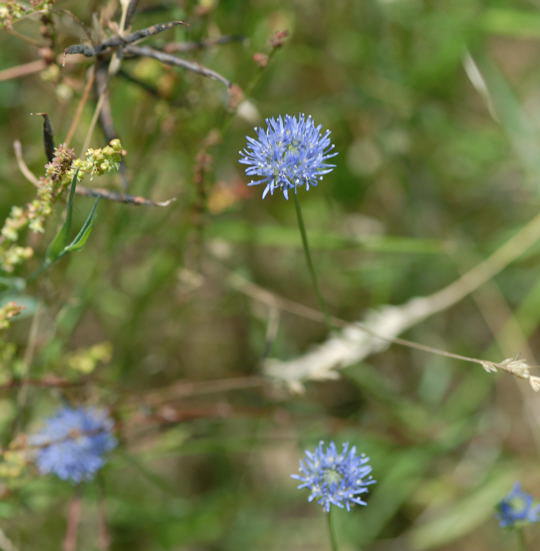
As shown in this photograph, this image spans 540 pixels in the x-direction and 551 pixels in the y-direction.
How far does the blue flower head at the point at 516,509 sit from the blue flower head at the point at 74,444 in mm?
978

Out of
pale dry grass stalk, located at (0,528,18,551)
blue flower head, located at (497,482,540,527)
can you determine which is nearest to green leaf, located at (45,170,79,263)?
pale dry grass stalk, located at (0,528,18,551)

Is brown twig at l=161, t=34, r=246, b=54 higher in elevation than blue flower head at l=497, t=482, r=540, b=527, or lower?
higher

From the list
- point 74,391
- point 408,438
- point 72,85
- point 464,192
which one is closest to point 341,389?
point 408,438

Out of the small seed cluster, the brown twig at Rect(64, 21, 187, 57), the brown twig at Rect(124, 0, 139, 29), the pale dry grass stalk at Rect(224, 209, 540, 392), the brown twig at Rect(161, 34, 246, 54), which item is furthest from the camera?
the pale dry grass stalk at Rect(224, 209, 540, 392)

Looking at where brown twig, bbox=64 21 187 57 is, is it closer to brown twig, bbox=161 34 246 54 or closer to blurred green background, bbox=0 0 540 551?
brown twig, bbox=161 34 246 54

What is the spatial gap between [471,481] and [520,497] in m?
1.01

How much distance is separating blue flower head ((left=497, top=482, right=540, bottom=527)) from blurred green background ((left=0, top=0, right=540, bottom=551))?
74 centimetres

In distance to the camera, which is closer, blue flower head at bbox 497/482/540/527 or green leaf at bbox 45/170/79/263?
green leaf at bbox 45/170/79/263

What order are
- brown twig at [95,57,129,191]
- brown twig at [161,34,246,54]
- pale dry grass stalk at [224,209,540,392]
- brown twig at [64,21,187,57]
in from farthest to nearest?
pale dry grass stalk at [224,209,540,392]
brown twig at [161,34,246,54]
brown twig at [95,57,129,191]
brown twig at [64,21,187,57]

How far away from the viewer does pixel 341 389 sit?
2707 mm

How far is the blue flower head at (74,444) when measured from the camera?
169cm

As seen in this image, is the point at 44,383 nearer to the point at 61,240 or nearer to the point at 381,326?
the point at 61,240

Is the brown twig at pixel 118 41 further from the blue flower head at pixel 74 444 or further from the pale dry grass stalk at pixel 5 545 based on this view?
the pale dry grass stalk at pixel 5 545

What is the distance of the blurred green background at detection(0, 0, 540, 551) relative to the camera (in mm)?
2109
